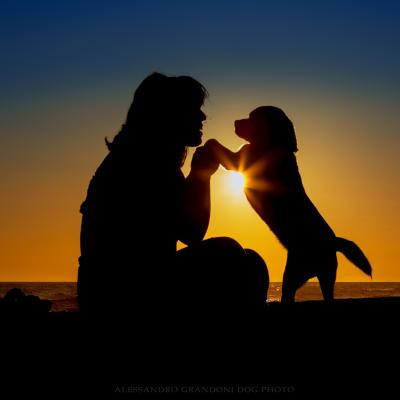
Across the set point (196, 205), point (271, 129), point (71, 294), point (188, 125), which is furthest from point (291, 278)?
point (71, 294)

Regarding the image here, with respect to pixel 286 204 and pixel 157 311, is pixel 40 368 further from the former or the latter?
pixel 286 204

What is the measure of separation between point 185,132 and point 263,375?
121 centimetres

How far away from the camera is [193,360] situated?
8.91 feet

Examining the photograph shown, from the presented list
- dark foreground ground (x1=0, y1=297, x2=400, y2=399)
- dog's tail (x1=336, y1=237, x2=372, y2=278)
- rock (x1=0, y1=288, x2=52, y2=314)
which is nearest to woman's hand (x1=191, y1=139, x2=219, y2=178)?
dark foreground ground (x1=0, y1=297, x2=400, y2=399)

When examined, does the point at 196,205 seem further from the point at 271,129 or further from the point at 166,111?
the point at 271,129

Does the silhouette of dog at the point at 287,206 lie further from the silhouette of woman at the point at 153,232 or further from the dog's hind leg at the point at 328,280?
the silhouette of woman at the point at 153,232

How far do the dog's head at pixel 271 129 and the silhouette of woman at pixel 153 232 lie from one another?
8.50 feet

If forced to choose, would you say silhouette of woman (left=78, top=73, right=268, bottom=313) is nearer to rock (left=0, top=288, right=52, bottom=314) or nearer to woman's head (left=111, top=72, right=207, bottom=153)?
woman's head (left=111, top=72, right=207, bottom=153)

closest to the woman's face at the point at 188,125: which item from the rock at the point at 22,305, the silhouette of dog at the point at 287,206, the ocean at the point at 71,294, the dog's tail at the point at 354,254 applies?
the rock at the point at 22,305

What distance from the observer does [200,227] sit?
3037mm

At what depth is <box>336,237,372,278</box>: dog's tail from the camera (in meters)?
5.39

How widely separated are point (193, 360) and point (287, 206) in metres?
2.82

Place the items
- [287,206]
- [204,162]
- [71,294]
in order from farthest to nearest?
[71,294], [287,206], [204,162]

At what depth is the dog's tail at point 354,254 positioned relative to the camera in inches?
Answer: 212
